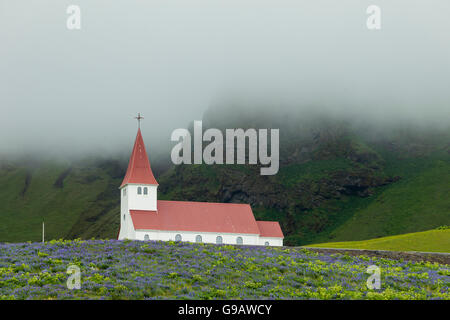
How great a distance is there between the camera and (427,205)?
18775 centimetres

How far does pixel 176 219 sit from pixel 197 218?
3.09 meters

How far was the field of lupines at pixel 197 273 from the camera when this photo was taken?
30.6 m

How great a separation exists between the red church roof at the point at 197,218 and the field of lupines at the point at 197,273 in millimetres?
39292

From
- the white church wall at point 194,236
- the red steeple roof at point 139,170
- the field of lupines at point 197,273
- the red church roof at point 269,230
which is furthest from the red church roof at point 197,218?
the field of lupines at point 197,273

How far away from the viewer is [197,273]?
3522 centimetres

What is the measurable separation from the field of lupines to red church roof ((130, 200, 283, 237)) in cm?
3929

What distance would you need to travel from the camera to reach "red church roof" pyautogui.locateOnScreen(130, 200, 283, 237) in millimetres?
85000

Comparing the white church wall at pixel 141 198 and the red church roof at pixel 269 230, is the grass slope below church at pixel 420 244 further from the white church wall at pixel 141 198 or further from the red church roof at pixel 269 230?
the white church wall at pixel 141 198

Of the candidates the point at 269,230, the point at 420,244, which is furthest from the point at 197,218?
the point at 420,244

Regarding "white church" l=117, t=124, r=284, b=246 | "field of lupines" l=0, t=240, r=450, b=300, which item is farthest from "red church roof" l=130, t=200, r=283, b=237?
"field of lupines" l=0, t=240, r=450, b=300

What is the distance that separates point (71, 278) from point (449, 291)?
2128 centimetres

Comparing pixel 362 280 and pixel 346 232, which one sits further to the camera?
pixel 346 232
